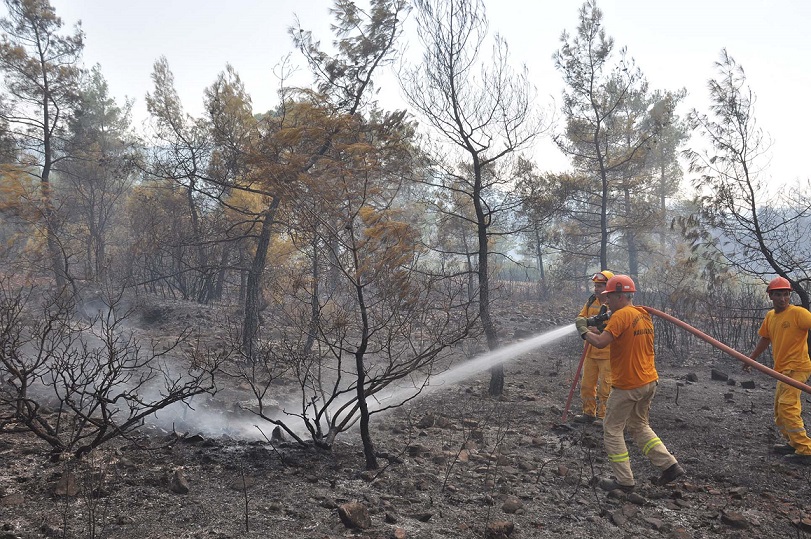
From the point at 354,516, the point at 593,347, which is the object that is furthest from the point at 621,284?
the point at 354,516

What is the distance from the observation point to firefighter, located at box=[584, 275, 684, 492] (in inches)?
180

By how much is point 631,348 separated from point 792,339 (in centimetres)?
222

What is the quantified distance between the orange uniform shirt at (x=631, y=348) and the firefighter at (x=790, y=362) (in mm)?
1883

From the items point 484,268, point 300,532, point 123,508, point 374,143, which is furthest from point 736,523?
point 374,143

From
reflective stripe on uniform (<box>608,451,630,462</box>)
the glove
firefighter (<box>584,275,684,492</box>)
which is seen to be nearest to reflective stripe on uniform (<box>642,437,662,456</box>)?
firefighter (<box>584,275,684,492</box>)

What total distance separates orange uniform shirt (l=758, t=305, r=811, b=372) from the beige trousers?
1.97m

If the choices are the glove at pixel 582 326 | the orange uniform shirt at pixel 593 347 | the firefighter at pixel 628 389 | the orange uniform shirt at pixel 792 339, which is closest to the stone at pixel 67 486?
the firefighter at pixel 628 389

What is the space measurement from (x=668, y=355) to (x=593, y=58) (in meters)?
8.58

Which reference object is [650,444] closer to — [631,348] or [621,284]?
[631,348]

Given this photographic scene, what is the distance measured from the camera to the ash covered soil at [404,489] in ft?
11.6

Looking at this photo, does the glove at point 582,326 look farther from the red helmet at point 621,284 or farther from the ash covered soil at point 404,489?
the ash covered soil at point 404,489

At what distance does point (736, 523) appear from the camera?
154 inches

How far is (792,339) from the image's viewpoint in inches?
216

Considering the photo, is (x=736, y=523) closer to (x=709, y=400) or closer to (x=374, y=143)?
(x=709, y=400)
